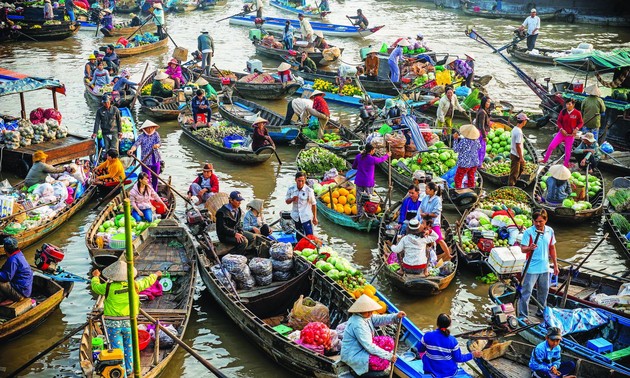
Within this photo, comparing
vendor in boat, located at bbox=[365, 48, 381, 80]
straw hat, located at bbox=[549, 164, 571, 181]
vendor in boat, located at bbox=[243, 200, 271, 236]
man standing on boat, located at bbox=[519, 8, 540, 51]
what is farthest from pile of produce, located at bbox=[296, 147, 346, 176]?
man standing on boat, located at bbox=[519, 8, 540, 51]

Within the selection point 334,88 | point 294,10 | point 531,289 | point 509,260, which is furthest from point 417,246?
point 294,10

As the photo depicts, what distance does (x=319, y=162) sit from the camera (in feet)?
51.7

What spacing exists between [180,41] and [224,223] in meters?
23.5

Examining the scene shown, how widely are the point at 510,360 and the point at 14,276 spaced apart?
22.4 ft

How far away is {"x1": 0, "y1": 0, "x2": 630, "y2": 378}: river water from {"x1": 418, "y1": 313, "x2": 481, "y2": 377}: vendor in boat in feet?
7.75

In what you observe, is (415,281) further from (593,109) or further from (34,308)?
(593,109)

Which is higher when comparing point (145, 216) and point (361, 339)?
point (361, 339)

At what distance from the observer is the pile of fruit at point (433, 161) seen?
15117 mm

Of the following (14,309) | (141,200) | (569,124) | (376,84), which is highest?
(569,124)

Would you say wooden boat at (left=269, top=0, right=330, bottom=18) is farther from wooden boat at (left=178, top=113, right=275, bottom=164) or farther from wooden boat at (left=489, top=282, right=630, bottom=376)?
wooden boat at (left=489, top=282, right=630, bottom=376)

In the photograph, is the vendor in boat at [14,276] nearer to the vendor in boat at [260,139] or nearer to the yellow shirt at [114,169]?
the yellow shirt at [114,169]

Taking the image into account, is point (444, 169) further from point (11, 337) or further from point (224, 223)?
point (11, 337)

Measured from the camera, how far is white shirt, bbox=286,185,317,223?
12188 mm

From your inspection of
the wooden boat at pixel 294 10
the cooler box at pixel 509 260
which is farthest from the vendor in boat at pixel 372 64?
the wooden boat at pixel 294 10
